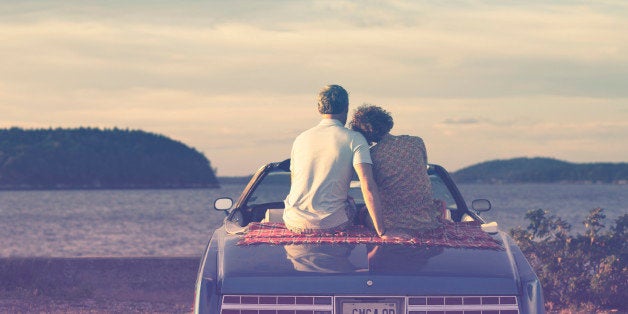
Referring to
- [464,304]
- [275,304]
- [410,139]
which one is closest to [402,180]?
[410,139]

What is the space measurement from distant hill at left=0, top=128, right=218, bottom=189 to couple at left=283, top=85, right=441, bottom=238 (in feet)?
557

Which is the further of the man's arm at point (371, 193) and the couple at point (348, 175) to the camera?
the couple at point (348, 175)

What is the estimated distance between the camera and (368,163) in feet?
19.9

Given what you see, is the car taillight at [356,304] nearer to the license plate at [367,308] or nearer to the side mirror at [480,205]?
the license plate at [367,308]

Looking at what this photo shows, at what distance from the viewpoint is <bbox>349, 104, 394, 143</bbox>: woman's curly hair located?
21.0 ft

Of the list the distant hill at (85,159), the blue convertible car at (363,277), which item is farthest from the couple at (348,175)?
the distant hill at (85,159)

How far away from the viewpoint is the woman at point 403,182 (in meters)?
6.20

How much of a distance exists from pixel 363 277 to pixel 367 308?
7.0 inches

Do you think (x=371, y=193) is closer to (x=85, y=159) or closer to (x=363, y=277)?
(x=363, y=277)

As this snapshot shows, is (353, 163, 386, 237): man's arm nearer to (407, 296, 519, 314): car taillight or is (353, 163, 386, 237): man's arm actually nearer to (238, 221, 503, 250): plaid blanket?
(238, 221, 503, 250): plaid blanket

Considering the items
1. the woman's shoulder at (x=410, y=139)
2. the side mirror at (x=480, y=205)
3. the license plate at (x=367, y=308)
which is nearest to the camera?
the license plate at (x=367, y=308)

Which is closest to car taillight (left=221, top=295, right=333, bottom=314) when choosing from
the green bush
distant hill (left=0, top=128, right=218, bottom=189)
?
the green bush

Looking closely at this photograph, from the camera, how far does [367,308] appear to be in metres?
5.44

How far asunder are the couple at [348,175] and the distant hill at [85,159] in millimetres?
169752
